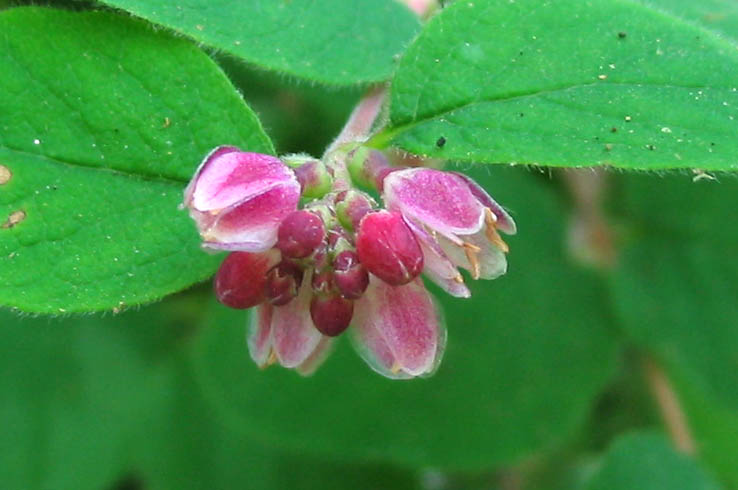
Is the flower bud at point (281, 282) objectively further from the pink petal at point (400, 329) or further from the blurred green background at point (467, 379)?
the blurred green background at point (467, 379)

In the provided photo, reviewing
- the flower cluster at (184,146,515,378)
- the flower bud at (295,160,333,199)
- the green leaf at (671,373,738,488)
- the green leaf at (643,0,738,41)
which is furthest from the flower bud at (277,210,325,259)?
the green leaf at (671,373,738,488)

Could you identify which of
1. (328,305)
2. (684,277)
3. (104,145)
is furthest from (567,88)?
(684,277)

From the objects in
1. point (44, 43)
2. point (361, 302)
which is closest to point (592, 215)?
point (361, 302)

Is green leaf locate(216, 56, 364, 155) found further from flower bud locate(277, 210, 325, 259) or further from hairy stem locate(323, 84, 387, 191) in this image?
flower bud locate(277, 210, 325, 259)

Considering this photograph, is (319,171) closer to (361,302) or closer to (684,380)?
(361,302)

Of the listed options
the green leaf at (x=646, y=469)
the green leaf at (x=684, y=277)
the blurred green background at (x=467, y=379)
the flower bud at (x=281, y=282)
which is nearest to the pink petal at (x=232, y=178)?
the flower bud at (x=281, y=282)

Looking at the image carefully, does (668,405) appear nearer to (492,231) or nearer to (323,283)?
(492,231)
